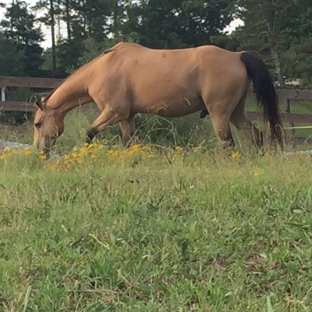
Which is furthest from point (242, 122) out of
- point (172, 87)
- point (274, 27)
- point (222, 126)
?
point (274, 27)

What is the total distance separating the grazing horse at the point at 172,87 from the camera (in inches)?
265

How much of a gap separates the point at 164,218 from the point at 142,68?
4.09m

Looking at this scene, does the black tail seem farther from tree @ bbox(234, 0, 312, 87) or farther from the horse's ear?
tree @ bbox(234, 0, 312, 87)

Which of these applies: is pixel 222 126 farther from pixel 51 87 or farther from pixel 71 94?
pixel 51 87

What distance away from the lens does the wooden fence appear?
9.83 metres

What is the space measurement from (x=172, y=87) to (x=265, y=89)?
3.91 ft

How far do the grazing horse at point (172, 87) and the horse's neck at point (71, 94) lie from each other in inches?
0.6

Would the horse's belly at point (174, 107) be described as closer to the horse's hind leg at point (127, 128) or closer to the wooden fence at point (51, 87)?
the horse's hind leg at point (127, 128)

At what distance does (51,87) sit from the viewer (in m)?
11.4

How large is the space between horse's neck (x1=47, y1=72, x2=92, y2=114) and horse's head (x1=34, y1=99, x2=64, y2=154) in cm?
10

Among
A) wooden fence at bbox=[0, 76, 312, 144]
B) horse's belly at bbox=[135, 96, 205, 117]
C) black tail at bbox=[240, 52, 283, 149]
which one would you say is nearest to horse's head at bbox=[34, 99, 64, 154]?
horse's belly at bbox=[135, 96, 205, 117]

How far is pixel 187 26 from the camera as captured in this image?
39469mm

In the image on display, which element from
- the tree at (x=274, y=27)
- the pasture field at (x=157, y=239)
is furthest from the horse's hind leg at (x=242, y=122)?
the tree at (x=274, y=27)

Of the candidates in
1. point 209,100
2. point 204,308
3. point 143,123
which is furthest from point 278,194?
point 143,123
